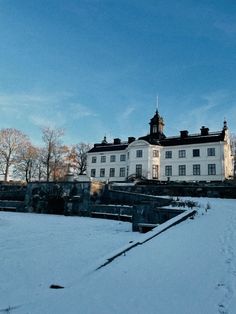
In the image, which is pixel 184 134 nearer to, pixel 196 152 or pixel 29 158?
pixel 196 152

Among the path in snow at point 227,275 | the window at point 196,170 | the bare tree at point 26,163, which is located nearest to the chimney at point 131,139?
the window at point 196,170

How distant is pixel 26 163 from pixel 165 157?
78.0ft

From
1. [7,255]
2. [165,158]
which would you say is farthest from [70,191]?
[165,158]

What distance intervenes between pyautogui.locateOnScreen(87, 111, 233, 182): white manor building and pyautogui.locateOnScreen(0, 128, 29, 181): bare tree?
39.9 ft

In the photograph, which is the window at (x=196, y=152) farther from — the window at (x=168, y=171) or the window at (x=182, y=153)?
the window at (x=168, y=171)

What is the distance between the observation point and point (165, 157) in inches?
1746

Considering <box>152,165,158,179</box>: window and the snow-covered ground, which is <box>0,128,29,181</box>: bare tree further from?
the snow-covered ground

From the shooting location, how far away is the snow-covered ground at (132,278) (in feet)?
10.8

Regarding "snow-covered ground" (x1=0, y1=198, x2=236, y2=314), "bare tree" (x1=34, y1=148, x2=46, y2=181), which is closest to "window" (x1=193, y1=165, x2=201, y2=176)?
"bare tree" (x1=34, y1=148, x2=46, y2=181)

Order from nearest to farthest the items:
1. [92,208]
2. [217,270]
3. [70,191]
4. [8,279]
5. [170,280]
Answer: [170,280]
[217,270]
[8,279]
[92,208]
[70,191]

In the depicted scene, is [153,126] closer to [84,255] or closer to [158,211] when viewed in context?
[158,211]

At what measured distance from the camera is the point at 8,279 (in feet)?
16.4

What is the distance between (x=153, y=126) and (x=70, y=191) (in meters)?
30.1

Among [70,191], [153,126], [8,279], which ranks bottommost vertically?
[8,279]
